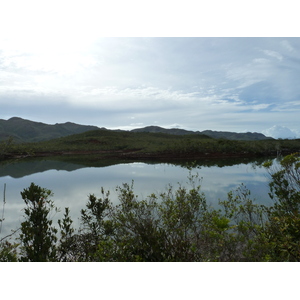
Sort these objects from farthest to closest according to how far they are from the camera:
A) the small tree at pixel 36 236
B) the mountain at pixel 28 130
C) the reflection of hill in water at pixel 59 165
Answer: the mountain at pixel 28 130 < the reflection of hill in water at pixel 59 165 < the small tree at pixel 36 236

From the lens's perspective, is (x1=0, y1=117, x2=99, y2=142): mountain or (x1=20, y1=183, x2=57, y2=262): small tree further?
(x1=0, y1=117, x2=99, y2=142): mountain

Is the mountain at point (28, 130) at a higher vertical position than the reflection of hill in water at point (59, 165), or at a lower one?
higher

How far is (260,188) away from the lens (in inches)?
439

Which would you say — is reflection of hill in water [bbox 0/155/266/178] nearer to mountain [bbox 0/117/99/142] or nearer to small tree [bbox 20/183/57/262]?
small tree [bbox 20/183/57/262]

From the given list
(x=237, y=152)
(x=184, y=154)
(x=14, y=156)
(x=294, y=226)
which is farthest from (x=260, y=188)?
(x=14, y=156)

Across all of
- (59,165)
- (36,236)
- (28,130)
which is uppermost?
(28,130)

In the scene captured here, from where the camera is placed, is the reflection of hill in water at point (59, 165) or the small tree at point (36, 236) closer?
the small tree at point (36, 236)

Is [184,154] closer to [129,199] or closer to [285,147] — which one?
[285,147]

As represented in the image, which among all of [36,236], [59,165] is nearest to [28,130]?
[59,165]

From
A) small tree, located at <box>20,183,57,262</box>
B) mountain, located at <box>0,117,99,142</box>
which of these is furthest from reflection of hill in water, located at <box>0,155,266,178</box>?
mountain, located at <box>0,117,99,142</box>

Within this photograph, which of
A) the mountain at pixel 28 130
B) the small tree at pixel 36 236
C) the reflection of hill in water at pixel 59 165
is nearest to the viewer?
the small tree at pixel 36 236

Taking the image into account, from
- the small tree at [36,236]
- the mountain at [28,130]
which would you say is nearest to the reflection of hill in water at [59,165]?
the small tree at [36,236]

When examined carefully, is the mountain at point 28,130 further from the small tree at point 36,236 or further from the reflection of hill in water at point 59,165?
the small tree at point 36,236

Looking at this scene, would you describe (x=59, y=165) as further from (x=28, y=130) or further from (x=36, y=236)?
(x=28, y=130)
